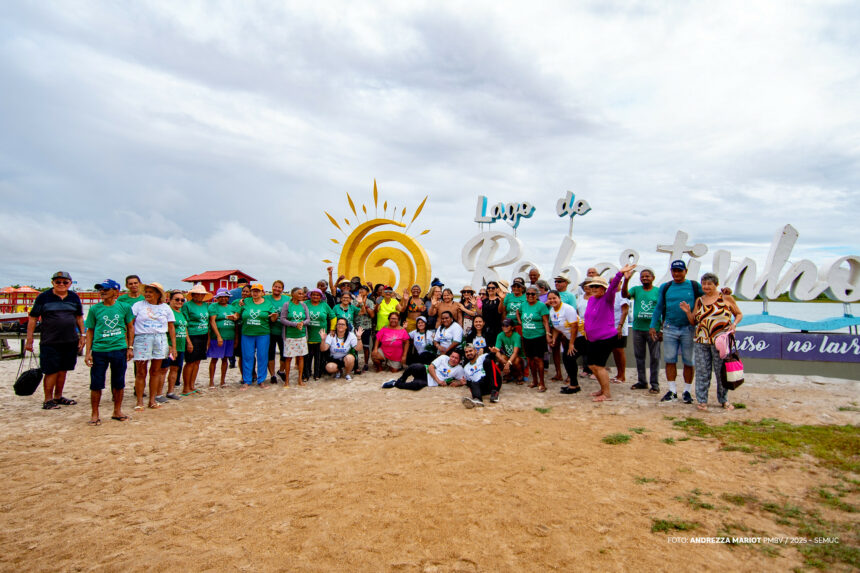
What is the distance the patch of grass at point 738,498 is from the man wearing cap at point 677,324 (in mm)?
2671

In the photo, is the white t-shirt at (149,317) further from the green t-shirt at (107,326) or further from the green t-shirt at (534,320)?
the green t-shirt at (534,320)

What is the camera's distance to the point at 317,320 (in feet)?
24.3

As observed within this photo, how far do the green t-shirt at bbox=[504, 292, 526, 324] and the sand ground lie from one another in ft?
5.99

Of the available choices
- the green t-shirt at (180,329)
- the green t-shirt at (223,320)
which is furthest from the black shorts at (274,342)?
the green t-shirt at (180,329)

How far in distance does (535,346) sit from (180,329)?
523 cm

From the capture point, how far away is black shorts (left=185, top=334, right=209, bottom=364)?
21.2ft

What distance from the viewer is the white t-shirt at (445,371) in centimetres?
682

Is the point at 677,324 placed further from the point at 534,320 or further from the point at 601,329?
the point at 534,320

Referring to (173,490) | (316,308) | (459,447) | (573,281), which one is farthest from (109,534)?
(573,281)

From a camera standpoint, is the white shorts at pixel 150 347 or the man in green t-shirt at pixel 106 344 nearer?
the man in green t-shirt at pixel 106 344

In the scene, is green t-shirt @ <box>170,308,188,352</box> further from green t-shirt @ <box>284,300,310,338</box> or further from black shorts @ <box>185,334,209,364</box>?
green t-shirt @ <box>284,300,310,338</box>

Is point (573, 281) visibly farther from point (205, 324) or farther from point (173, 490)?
point (173, 490)

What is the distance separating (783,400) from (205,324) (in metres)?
8.27

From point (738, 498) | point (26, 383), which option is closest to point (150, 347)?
point (26, 383)
